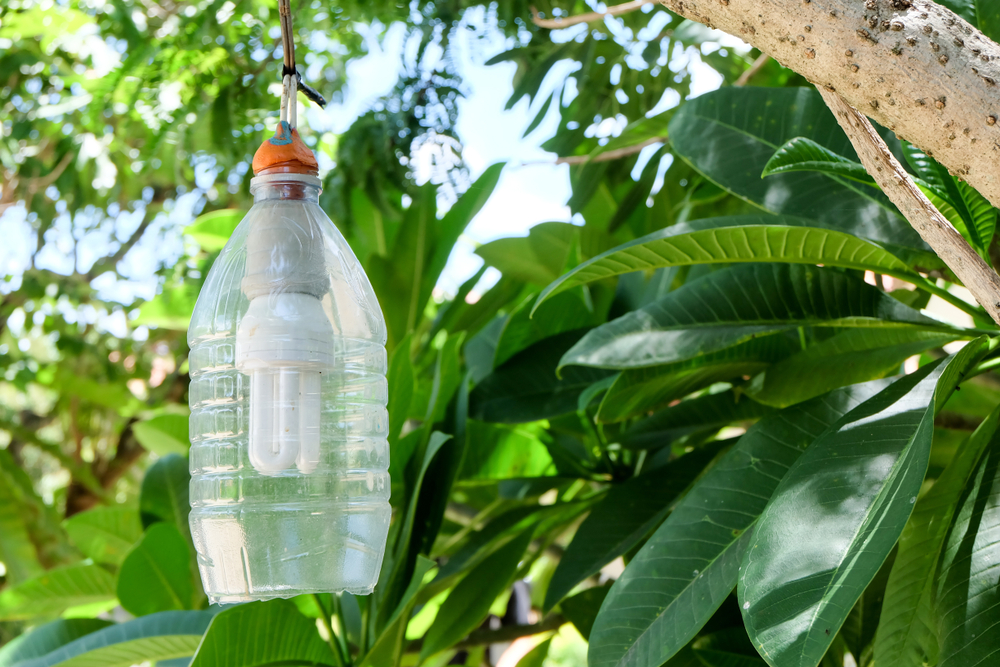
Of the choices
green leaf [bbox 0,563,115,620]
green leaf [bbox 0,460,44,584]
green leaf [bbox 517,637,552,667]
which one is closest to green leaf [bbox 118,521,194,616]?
green leaf [bbox 0,563,115,620]

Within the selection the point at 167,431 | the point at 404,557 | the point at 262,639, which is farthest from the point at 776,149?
the point at 167,431

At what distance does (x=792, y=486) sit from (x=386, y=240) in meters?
1.03

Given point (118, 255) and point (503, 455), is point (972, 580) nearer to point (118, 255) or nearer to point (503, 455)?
point (503, 455)

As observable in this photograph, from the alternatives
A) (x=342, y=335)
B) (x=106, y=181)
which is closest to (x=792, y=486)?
(x=342, y=335)

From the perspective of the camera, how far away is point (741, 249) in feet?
2.26

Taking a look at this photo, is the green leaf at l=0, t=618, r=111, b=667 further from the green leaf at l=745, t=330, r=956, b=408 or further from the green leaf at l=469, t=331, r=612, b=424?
the green leaf at l=745, t=330, r=956, b=408

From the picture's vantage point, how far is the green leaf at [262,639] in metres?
0.72

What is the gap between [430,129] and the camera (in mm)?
1106

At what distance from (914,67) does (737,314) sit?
1.43ft

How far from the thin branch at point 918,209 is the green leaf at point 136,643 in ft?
2.72

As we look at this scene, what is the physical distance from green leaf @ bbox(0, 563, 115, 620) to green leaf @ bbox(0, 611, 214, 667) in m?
0.38

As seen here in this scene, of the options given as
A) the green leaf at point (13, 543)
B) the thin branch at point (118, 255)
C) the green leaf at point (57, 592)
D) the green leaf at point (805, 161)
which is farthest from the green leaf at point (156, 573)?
the thin branch at point (118, 255)

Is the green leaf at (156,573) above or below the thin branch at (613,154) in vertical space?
below

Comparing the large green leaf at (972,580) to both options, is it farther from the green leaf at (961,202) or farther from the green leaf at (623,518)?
the green leaf at (623,518)
